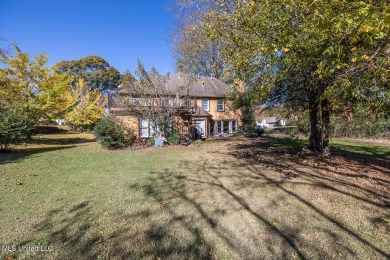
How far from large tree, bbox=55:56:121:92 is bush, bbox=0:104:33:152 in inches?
1217

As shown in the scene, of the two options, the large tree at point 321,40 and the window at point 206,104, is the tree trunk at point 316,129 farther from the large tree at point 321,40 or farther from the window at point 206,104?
the window at point 206,104

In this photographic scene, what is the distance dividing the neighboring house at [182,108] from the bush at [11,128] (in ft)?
18.3

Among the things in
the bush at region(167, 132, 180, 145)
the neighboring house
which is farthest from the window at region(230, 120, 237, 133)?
the bush at region(167, 132, 180, 145)

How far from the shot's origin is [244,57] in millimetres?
5746

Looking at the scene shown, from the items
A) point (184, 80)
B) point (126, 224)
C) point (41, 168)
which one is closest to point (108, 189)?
point (126, 224)

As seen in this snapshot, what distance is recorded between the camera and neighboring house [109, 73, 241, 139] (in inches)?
600

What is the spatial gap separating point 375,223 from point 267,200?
Result: 6.26 feet

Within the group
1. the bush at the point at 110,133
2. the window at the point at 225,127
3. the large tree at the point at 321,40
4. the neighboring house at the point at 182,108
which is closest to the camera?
the large tree at the point at 321,40

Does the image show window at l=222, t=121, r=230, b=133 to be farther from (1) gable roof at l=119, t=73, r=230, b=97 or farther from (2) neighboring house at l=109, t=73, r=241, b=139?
(1) gable roof at l=119, t=73, r=230, b=97

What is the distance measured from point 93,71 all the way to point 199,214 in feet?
154

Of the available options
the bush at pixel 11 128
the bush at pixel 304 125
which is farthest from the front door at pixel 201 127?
the bush at pixel 11 128

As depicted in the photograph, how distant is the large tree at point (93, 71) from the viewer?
138ft

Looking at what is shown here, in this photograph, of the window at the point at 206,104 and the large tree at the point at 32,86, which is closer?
the large tree at the point at 32,86

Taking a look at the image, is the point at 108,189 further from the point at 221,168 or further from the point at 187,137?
the point at 187,137
